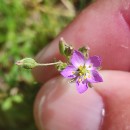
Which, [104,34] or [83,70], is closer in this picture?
[83,70]

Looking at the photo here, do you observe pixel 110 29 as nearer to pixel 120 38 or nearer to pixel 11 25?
pixel 120 38

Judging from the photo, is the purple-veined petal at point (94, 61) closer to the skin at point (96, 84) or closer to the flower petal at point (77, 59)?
the flower petal at point (77, 59)

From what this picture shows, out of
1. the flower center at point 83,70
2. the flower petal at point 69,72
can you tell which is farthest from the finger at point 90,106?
the flower petal at point 69,72

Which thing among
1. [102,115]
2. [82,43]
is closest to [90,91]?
[102,115]

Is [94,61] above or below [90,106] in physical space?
above

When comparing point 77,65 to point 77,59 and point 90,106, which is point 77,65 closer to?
point 77,59

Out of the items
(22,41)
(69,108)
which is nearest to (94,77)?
(69,108)

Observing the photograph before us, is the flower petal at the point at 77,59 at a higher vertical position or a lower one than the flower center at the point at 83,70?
higher
